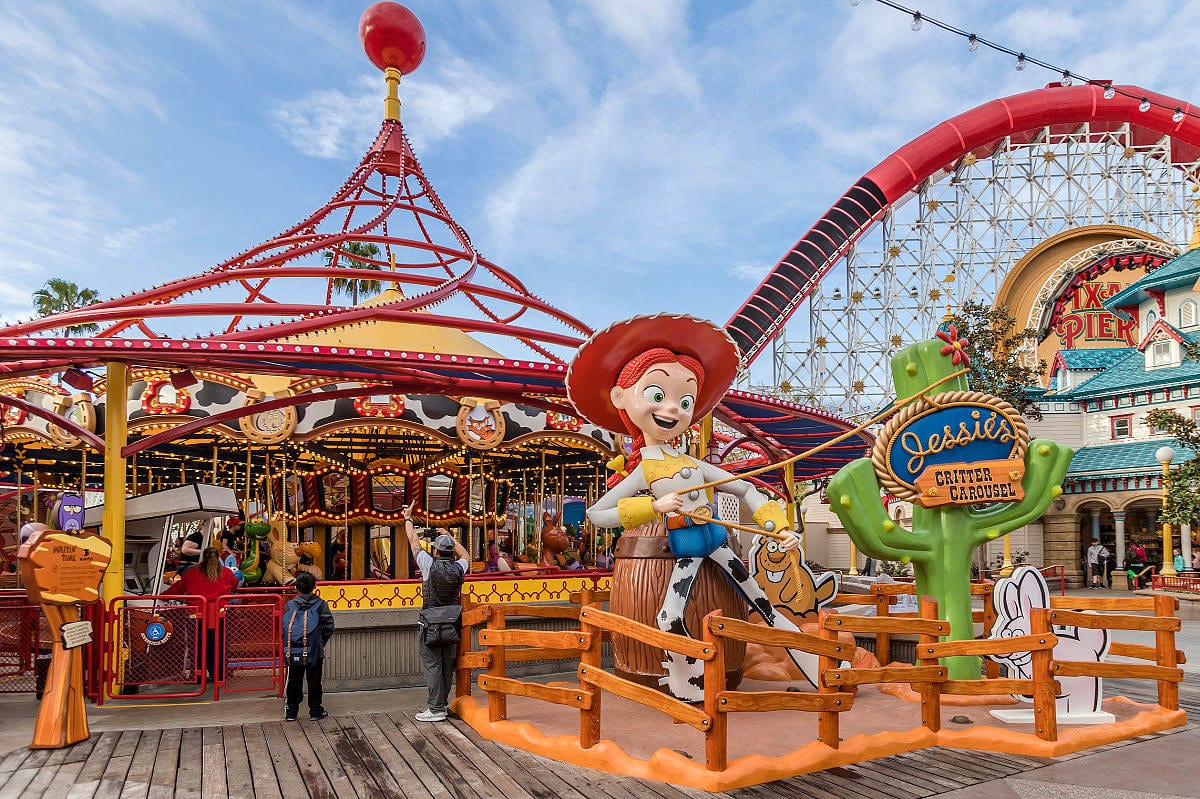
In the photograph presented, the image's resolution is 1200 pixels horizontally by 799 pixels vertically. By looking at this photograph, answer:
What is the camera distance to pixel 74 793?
452 centimetres

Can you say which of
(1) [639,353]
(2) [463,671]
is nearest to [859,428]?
(1) [639,353]

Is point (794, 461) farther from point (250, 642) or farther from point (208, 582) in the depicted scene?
point (208, 582)

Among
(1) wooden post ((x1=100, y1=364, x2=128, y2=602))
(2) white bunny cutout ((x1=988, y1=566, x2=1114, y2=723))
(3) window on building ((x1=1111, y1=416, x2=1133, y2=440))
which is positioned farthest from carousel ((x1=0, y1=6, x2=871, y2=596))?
(3) window on building ((x1=1111, y1=416, x2=1133, y2=440))

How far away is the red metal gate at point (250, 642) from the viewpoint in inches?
272

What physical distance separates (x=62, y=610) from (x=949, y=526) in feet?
21.2

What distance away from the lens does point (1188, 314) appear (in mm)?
21438

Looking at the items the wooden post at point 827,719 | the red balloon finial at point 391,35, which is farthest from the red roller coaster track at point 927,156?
the wooden post at point 827,719

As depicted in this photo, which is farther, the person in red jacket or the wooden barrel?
the person in red jacket

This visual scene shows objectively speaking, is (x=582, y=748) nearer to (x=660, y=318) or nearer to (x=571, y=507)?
(x=660, y=318)

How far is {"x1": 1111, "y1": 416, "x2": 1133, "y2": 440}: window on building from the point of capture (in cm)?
2133

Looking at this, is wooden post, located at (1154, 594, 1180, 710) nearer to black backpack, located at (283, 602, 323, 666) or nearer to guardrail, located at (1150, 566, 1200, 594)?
black backpack, located at (283, 602, 323, 666)

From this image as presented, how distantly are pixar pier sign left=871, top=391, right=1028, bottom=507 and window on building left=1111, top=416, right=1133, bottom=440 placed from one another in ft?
57.4

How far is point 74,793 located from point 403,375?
14.4ft

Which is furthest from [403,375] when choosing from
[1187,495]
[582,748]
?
[1187,495]
